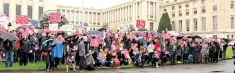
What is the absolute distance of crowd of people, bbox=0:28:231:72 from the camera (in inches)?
694

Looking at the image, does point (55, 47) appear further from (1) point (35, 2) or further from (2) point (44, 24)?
(1) point (35, 2)

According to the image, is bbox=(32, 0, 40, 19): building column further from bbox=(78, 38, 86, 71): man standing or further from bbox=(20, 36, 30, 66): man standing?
bbox=(78, 38, 86, 71): man standing

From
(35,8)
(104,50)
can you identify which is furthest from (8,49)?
(35,8)

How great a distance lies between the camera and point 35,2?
222ft

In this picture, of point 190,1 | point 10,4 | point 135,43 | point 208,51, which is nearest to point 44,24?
point 135,43

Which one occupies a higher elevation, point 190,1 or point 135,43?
point 190,1

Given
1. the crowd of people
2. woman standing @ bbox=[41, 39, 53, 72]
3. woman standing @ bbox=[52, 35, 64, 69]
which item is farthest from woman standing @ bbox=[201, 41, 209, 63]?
woman standing @ bbox=[41, 39, 53, 72]

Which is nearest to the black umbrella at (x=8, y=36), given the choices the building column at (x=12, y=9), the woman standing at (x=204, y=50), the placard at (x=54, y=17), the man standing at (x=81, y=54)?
the man standing at (x=81, y=54)

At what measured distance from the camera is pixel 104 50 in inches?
779

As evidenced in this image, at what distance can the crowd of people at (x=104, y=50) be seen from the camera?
17625 millimetres

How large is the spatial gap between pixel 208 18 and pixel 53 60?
67.3 metres

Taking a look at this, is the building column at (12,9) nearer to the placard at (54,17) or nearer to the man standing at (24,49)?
the placard at (54,17)

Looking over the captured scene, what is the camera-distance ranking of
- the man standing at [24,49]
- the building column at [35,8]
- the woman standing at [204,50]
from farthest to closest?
1. the building column at [35,8]
2. the woman standing at [204,50]
3. the man standing at [24,49]

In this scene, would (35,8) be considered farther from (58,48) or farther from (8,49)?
(58,48)
